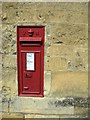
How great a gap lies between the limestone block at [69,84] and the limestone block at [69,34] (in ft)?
1.67

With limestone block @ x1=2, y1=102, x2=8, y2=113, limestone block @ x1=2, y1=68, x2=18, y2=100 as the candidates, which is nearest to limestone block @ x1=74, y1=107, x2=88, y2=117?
limestone block @ x1=2, y1=68, x2=18, y2=100

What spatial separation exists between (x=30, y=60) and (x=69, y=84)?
0.75 metres

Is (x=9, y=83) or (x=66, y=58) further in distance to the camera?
(x=9, y=83)

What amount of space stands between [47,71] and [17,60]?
20.5 inches

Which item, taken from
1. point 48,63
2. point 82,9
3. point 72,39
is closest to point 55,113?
point 48,63

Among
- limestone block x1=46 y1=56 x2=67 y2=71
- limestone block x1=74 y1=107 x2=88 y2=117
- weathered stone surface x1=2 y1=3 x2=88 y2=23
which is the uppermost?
weathered stone surface x1=2 y1=3 x2=88 y2=23

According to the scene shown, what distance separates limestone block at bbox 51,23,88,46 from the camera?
17.0 feet

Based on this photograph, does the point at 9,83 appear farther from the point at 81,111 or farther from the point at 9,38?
the point at 81,111

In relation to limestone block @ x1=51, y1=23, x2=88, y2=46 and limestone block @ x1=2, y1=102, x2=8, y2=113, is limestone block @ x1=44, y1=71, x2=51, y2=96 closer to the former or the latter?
limestone block @ x1=51, y1=23, x2=88, y2=46

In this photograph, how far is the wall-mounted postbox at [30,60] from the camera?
5281 mm

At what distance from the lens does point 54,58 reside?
5.31 meters

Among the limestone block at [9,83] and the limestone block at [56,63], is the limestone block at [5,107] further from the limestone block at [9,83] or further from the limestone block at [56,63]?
the limestone block at [56,63]

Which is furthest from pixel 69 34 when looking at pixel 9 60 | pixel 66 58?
pixel 9 60

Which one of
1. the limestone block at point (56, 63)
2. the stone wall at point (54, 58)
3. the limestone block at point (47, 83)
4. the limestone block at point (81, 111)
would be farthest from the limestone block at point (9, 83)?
the limestone block at point (81, 111)
